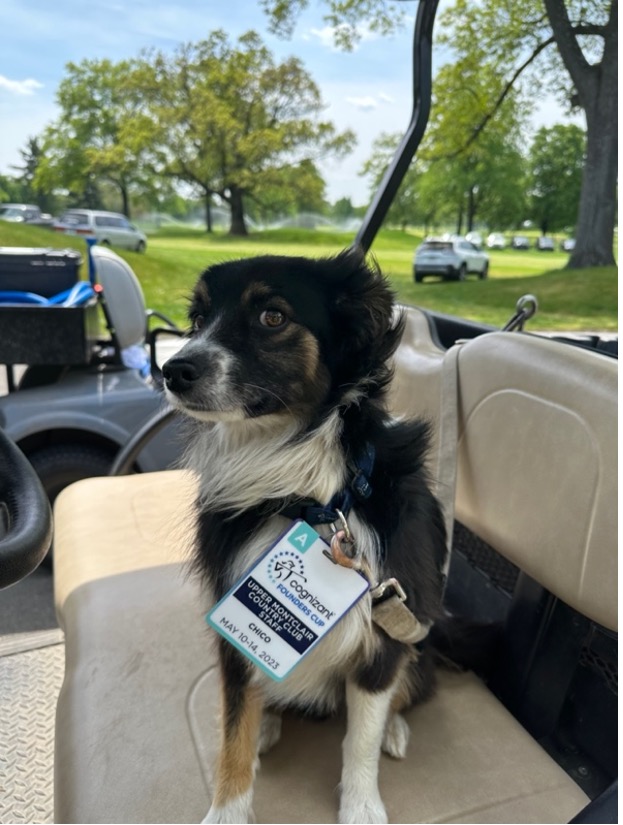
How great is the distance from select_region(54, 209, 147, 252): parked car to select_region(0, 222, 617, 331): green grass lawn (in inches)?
7.0

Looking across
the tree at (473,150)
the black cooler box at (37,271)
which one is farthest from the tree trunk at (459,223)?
the black cooler box at (37,271)

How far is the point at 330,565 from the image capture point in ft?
3.54

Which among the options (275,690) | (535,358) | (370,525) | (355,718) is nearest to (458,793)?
(355,718)

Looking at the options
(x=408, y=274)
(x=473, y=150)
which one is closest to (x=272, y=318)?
(x=408, y=274)

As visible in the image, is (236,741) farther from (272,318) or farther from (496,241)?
(496,241)

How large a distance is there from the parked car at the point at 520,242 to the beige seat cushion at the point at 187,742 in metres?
4.24

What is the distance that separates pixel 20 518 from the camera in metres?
0.78

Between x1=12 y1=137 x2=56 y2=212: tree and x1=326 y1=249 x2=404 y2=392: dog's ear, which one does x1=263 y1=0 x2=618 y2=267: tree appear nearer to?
x1=326 y1=249 x2=404 y2=392: dog's ear

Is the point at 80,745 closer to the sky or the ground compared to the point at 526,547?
closer to the ground

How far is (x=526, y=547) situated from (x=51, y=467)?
2.18m

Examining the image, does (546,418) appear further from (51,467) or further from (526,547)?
(51,467)

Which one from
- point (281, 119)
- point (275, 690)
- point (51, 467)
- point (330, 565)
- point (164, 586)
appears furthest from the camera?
point (281, 119)

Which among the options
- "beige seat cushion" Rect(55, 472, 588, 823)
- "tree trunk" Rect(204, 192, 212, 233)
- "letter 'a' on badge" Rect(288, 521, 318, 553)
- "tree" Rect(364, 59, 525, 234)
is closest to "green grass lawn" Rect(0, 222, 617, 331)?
"tree trunk" Rect(204, 192, 212, 233)

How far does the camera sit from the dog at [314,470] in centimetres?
110
